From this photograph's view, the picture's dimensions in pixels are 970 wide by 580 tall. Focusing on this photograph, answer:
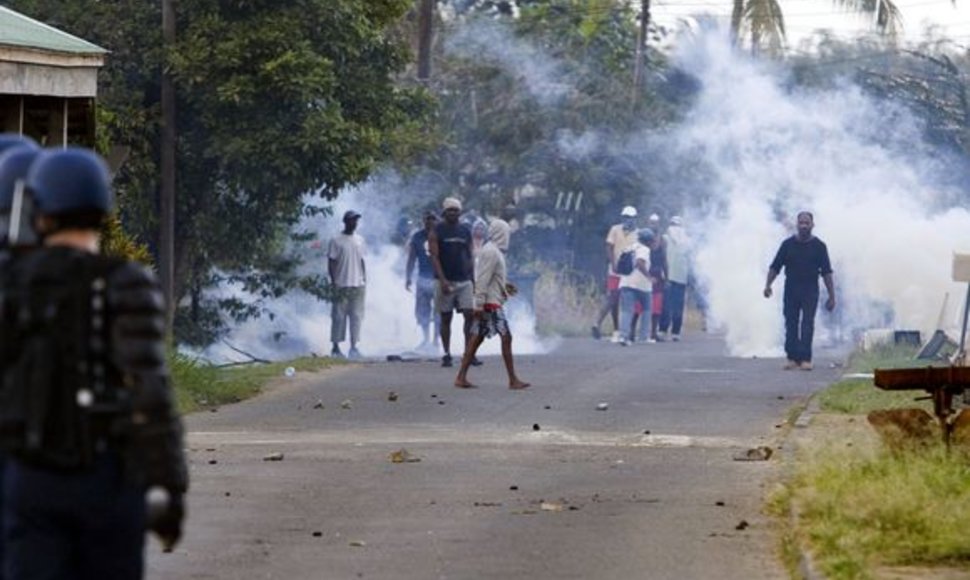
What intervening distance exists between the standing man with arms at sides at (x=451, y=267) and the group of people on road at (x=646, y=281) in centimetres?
869

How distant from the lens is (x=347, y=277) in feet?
100

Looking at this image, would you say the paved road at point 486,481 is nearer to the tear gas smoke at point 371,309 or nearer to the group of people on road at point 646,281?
the tear gas smoke at point 371,309

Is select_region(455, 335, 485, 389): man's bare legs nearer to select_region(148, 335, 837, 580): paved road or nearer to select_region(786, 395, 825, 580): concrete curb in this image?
select_region(148, 335, 837, 580): paved road

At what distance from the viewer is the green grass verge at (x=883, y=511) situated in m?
11.2

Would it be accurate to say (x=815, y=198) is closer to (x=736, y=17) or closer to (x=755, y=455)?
(x=736, y=17)

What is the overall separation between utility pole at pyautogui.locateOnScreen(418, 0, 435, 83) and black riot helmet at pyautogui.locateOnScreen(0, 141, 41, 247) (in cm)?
3225

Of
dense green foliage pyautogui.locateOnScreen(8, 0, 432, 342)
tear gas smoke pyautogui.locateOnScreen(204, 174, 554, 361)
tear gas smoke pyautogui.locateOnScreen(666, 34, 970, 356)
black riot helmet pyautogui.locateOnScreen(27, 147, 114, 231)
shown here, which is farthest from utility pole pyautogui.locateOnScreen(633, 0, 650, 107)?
black riot helmet pyautogui.locateOnScreen(27, 147, 114, 231)

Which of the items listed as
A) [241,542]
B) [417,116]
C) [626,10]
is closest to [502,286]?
[417,116]

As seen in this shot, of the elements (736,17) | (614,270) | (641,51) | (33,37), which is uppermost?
(736,17)

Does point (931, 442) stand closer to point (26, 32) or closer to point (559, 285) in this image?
point (26, 32)

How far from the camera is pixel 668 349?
3359 cm

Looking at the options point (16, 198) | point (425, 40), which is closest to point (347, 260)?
point (425, 40)

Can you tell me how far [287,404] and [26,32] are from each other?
14.4 ft

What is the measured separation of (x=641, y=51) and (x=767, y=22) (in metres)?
6.77
